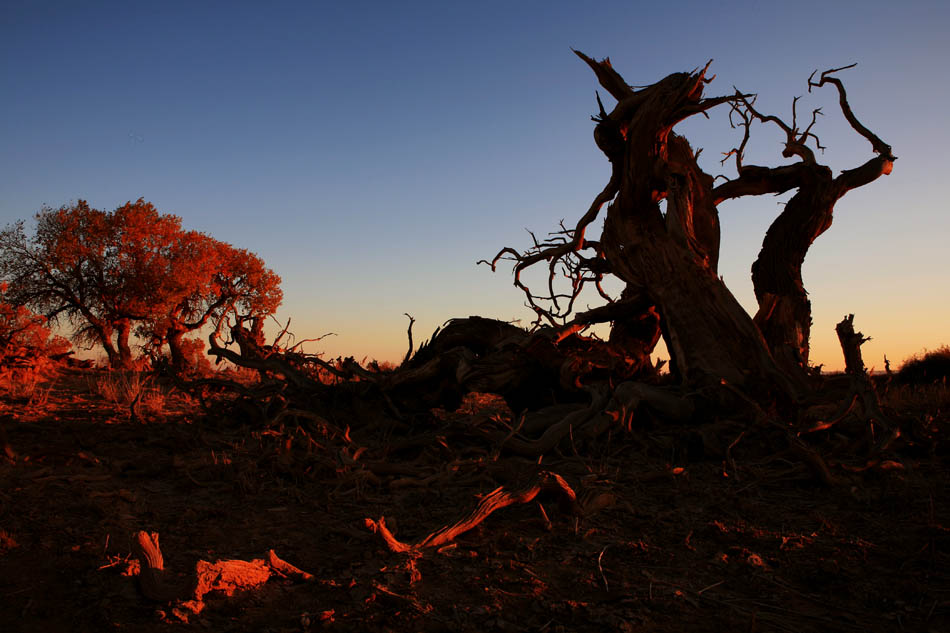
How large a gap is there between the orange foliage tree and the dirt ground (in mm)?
16913

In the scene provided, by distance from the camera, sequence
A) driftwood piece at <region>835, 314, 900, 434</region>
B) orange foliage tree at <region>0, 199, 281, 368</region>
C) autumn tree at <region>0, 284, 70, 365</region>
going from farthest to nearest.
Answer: orange foliage tree at <region>0, 199, 281, 368</region>, autumn tree at <region>0, 284, 70, 365</region>, driftwood piece at <region>835, 314, 900, 434</region>

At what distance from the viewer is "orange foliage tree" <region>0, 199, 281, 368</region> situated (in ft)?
72.3

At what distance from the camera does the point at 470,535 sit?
13.0 ft

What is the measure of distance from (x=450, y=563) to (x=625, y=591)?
1004mm

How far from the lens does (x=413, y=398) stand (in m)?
8.14

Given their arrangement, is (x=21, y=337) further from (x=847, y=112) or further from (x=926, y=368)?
(x=926, y=368)

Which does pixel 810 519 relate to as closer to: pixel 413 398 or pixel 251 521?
pixel 251 521

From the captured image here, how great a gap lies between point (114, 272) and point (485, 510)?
23.0 metres

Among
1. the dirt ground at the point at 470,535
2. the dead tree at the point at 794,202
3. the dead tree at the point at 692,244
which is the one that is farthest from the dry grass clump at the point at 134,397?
the dead tree at the point at 794,202

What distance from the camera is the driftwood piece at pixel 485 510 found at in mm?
3570

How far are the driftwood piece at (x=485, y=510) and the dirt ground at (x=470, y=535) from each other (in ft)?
0.21

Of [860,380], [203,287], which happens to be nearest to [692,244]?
[860,380]

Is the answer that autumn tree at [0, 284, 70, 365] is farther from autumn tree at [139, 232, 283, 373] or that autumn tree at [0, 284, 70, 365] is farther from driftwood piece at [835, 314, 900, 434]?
driftwood piece at [835, 314, 900, 434]

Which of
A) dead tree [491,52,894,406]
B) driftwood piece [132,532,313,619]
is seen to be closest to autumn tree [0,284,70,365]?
dead tree [491,52,894,406]
